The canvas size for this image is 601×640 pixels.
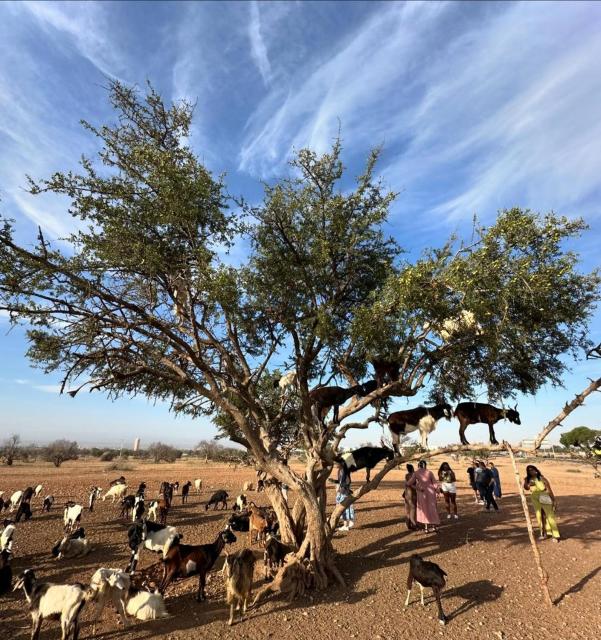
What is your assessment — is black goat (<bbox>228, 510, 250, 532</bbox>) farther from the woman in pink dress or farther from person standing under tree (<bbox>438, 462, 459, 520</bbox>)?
person standing under tree (<bbox>438, 462, 459, 520</bbox>)

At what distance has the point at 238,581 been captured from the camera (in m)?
6.43

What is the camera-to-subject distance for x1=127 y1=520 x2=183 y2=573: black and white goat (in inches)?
289

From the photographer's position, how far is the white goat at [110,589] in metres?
5.99

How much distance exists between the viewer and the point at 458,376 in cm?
1062

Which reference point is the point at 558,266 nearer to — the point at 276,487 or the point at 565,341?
the point at 565,341

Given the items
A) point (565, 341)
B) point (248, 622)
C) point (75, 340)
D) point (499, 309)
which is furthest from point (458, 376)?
point (75, 340)

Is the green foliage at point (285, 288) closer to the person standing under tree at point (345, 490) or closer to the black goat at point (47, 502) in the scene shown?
the person standing under tree at point (345, 490)

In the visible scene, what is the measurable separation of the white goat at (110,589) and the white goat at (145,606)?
209mm

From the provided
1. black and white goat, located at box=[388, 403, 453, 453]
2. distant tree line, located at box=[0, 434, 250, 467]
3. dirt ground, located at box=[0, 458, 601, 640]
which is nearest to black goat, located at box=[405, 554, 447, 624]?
dirt ground, located at box=[0, 458, 601, 640]

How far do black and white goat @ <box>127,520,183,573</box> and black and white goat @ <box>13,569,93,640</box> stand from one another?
1747 mm

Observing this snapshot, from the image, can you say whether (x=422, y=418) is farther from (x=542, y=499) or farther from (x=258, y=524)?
(x=258, y=524)

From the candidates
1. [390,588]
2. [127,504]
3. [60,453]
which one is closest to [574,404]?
[390,588]

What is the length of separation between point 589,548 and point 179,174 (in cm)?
1393

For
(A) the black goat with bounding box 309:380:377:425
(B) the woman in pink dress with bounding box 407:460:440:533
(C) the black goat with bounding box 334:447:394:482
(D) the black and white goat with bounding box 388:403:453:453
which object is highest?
(A) the black goat with bounding box 309:380:377:425
